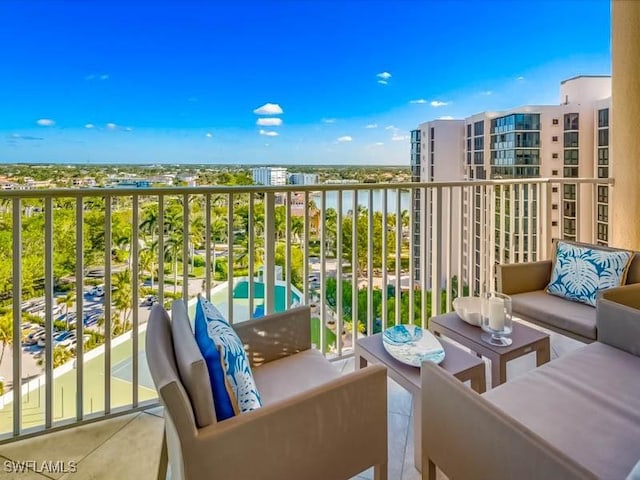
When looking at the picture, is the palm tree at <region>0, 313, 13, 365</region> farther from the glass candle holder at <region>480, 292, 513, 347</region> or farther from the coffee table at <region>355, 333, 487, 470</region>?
the glass candle holder at <region>480, 292, 513, 347</region>

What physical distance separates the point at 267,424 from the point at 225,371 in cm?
17

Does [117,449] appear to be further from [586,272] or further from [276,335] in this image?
[586,272]

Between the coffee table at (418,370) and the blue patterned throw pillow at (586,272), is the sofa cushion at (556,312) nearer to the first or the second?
the blue patterned throw pillow at (586,272)

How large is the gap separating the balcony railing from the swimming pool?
1 cm

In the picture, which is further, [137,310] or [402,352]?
[137,310]

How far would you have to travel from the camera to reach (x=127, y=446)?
158 centimetres

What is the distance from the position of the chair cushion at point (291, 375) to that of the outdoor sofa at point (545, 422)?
43 cm

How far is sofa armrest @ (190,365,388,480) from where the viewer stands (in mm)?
895

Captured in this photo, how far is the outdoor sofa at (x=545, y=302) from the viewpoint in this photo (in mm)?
2022

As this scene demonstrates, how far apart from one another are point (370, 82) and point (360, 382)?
8965 millimetres

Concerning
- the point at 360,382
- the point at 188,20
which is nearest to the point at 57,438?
the point at 360,382

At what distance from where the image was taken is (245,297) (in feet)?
7.43

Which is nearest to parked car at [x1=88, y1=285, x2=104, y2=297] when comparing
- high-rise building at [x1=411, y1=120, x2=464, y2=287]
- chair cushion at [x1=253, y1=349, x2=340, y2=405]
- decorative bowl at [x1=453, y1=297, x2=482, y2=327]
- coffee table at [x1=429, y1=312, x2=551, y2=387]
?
chair cushion at [x1=253, y1=349, x2=340, y2=405]

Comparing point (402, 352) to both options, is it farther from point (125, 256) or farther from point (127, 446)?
point (125, 256)
